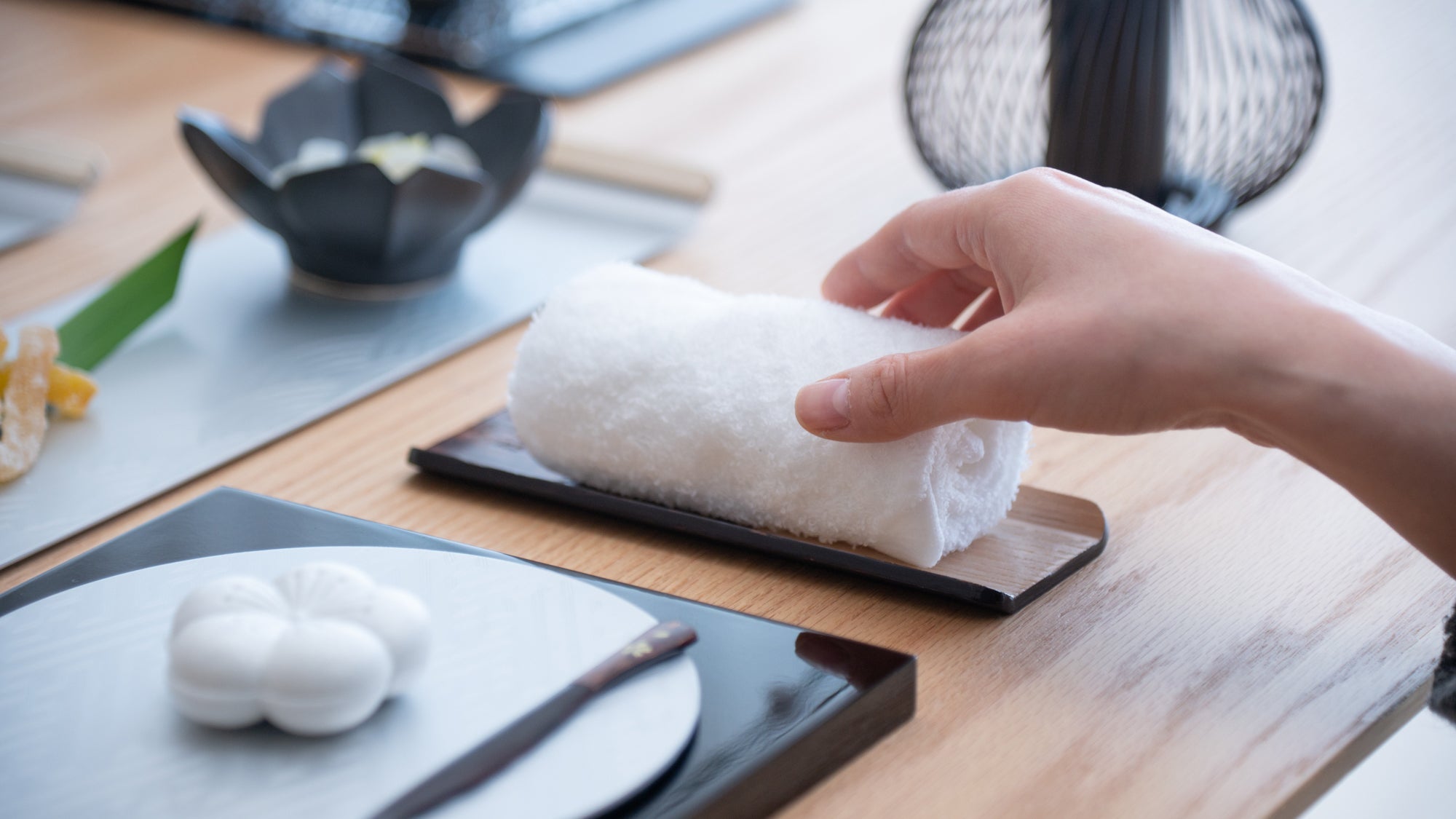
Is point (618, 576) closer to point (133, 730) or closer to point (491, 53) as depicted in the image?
point (133, 730)

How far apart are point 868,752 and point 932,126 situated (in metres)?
0.55

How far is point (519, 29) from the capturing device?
51.6 inches

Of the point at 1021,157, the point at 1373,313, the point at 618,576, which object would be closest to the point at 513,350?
the point at 618,576

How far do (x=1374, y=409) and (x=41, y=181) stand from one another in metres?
0.94

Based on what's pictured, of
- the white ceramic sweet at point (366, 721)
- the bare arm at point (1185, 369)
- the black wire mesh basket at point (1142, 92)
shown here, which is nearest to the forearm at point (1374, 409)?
the bare arm at point (1185, 369)

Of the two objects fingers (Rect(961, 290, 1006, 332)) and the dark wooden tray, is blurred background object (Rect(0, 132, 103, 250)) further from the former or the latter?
fingers (Rect(961, 290, 1006, 332))

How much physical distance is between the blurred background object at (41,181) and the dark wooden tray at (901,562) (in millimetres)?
508

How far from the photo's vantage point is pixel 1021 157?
907 mm

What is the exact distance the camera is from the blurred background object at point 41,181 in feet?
3.23

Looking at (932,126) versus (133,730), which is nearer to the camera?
(133,730)

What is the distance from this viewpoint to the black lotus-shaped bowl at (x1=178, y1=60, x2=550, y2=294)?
30.5 inches

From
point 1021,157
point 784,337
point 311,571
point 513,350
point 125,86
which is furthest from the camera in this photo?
point 125,86

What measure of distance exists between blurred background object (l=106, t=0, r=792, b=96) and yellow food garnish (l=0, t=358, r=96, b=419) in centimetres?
58

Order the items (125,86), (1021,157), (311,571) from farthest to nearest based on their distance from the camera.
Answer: (125,86) → (1021,157) → (311,571)
